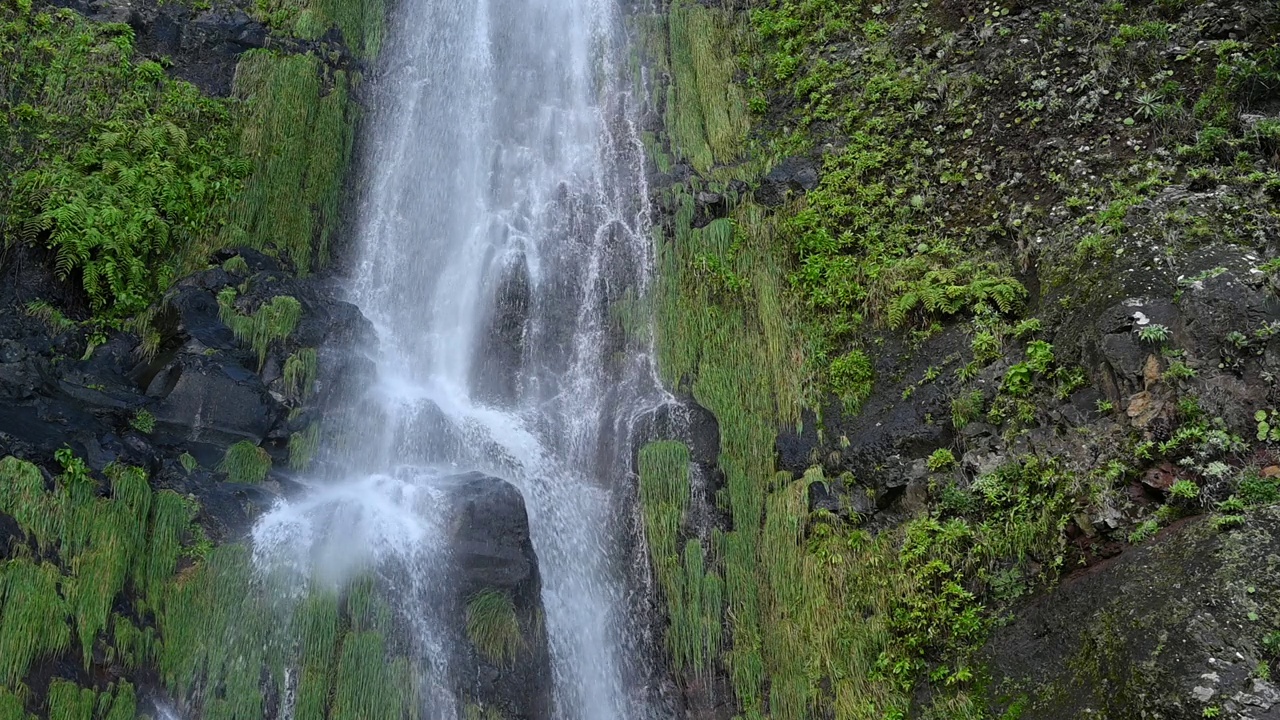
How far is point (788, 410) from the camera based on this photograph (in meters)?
9.55

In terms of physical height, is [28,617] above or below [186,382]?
below

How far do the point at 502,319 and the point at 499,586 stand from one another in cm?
387

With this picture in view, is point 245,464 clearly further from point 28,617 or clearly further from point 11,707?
point 11,707

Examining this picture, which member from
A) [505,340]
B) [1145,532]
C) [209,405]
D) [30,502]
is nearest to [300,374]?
[209,405]

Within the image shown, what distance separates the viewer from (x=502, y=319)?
35.2ft

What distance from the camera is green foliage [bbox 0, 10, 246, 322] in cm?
929

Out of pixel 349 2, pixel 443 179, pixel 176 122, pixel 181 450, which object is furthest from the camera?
pixel 349 2

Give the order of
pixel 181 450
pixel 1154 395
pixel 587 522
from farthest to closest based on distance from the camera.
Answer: pixel 587 522 < pixel 181 450 < pixel 1154 395

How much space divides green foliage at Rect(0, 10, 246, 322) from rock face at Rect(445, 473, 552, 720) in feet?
15.1

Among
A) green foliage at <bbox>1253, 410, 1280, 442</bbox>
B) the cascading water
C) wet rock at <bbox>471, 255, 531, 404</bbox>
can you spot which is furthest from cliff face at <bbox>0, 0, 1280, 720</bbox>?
wet rock at <bbox>471, 255, 531, 404</bbox>

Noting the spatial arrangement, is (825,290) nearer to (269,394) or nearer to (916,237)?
(916,237)

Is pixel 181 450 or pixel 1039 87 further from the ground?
pixel 1039 87

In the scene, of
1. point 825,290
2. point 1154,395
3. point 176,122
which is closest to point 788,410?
point 825,290

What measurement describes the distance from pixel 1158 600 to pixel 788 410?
166 inches
